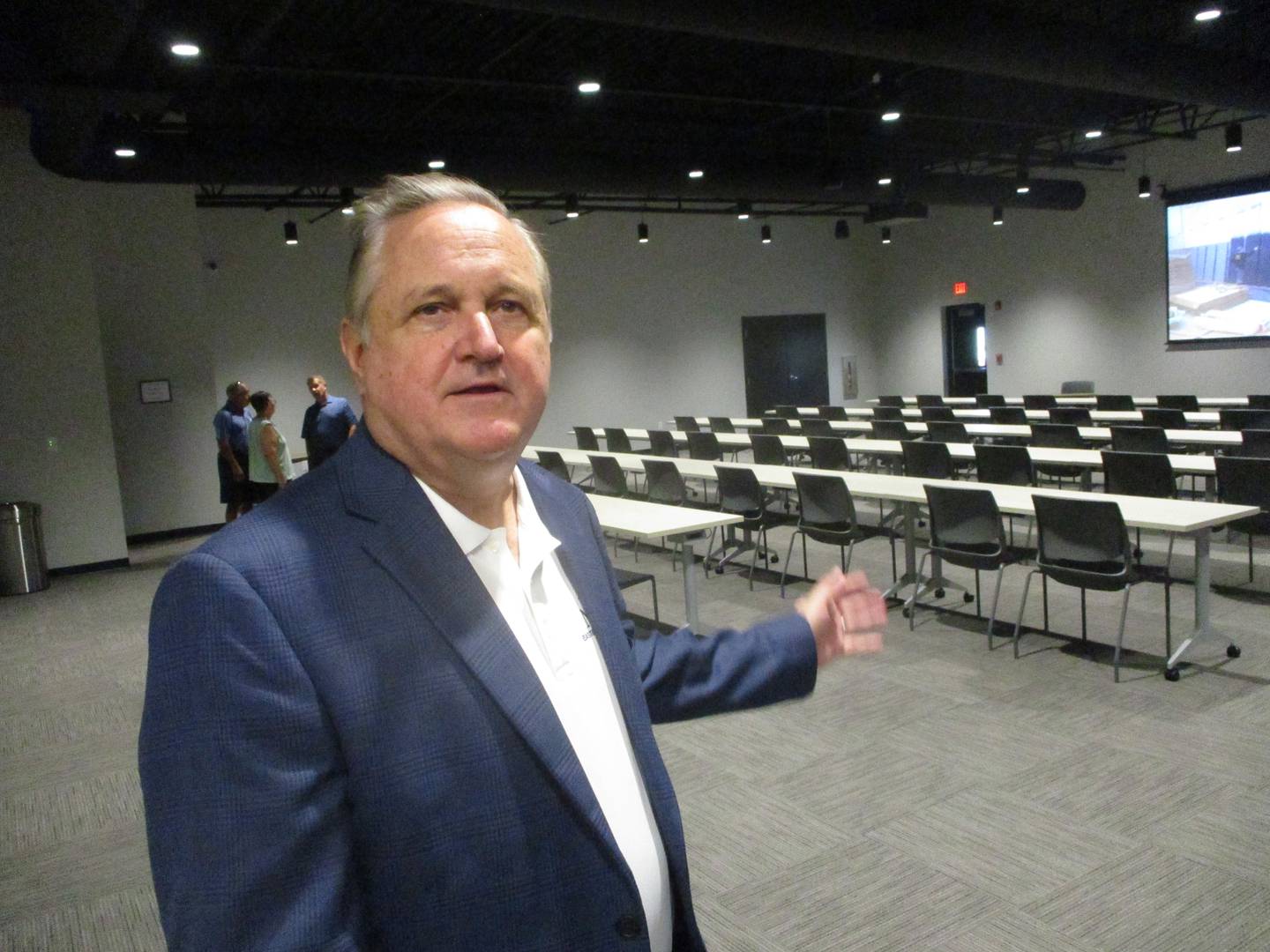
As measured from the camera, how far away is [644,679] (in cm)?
130

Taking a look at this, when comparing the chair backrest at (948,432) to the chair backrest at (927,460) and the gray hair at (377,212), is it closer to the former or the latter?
the chair backrest at (927,460)

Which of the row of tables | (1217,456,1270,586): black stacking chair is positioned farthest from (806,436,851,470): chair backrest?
(1217,456,1270,586): black stacking chair

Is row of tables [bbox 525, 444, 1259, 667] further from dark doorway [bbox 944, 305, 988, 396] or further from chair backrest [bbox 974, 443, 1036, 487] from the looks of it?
dark doorway [bbox 944, 305, 988, 396]

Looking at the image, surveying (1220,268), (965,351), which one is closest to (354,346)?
(1220,268)

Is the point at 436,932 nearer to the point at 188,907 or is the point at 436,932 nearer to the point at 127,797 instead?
the point at 188,907

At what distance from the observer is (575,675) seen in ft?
3.49

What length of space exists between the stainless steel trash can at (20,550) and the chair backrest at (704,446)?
5.70 meters

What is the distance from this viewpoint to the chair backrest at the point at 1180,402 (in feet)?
32.9

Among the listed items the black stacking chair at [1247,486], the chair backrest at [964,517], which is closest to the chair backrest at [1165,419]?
the black stacking chair at [1247,486]

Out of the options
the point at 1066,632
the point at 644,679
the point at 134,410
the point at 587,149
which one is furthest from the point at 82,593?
the point at 644,679

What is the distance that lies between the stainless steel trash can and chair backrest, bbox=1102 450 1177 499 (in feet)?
26.9

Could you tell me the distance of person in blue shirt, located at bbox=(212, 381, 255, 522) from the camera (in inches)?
342

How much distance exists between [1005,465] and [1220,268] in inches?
317

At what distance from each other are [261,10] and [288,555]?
6.18m
